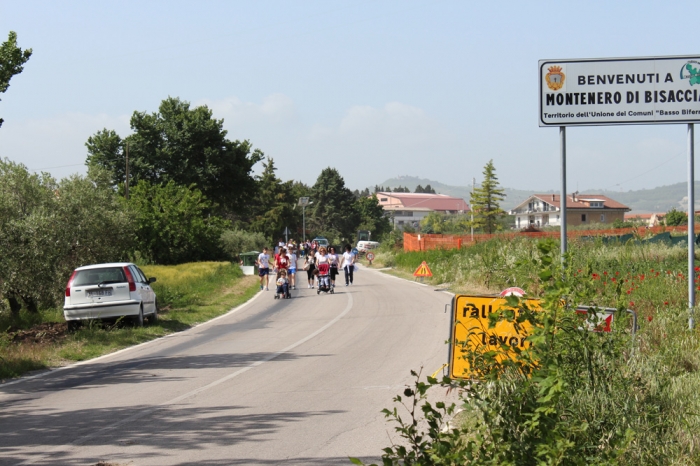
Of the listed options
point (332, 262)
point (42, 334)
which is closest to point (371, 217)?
point (332, 262)

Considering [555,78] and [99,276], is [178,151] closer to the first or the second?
[99,276]

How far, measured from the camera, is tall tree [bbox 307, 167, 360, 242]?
124 meters

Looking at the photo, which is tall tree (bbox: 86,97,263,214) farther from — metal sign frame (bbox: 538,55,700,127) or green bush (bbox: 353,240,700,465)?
green bush (bbox: 353,240,700,465)

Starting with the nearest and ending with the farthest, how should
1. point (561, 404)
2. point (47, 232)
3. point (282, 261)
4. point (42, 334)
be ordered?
point (561, 404) → point (42, 334) → point (47, 232) → point (282, 261)

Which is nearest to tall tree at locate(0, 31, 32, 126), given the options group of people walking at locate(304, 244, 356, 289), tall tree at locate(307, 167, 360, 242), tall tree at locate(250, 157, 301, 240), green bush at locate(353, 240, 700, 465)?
green bush at locate(353, 240, 700, 465)

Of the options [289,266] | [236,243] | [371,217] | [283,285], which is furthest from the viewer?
[371,217]

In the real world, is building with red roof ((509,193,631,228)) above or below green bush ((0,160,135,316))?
above

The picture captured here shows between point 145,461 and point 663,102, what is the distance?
7.50 metres

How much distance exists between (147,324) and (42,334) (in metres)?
2.86

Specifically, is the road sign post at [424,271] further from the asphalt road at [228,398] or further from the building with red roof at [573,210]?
the building with red roof at [573,210]

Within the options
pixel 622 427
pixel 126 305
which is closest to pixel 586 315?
pixel 622 427

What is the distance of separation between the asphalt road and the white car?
1.33 metres

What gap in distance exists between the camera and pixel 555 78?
32.0ft

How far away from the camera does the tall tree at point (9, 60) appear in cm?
1370
